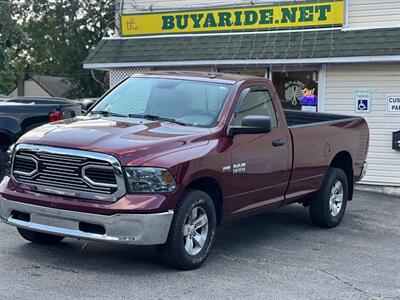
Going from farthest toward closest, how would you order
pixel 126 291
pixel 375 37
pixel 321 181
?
pixel 375 37 → pixel 321 181 → pixel 126 291

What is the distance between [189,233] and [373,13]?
8.00 m

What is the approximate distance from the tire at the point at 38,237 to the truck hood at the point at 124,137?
105cm

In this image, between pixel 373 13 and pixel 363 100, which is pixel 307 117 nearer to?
pixel 363 100

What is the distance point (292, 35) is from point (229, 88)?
644cm

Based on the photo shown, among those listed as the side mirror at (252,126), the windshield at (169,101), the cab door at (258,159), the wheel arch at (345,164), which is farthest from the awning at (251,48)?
the side mirror at (252,126)

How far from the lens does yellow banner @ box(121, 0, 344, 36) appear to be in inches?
514

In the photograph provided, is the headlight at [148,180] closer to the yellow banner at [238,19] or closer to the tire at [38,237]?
the tire at [38,237]

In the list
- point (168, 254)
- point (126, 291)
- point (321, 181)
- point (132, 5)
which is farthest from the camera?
point (132, 5)

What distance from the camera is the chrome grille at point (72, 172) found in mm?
5727

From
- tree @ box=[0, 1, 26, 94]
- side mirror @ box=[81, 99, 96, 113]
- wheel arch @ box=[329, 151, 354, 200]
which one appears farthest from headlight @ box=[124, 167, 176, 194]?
tree @ box=[0, 1, 26, 94]

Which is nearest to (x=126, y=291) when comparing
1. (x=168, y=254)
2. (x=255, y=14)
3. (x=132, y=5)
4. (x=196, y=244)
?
(x=168, y=254)

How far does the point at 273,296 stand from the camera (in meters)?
5.63

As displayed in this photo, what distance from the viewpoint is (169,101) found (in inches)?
277

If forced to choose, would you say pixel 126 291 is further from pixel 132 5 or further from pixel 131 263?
pixel 132 5
